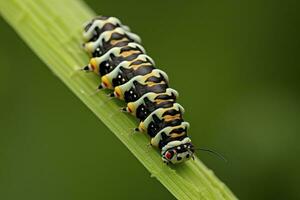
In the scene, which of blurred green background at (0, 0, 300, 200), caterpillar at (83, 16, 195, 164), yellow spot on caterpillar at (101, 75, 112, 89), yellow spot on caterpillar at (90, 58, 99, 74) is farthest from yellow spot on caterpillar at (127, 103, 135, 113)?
blurred green background at (0, 0, 300, 200)

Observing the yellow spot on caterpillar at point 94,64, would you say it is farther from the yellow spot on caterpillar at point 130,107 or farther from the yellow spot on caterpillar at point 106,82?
the yellow spot on caterpillar at point 130,107

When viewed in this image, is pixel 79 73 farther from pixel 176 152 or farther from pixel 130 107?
pixel 176 152

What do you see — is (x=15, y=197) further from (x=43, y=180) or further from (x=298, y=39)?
(x=298, y=39)

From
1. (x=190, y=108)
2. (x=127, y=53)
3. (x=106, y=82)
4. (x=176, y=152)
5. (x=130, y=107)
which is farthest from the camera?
(x=190, y=108)

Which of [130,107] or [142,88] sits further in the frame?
[142,88]

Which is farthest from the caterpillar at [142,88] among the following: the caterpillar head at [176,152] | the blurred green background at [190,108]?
the blurred green background at [190,108]

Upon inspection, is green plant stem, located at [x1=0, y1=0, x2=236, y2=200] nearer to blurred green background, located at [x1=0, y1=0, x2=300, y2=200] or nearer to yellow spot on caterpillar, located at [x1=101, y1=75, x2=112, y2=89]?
yellow spot on caterpillar, located at [x1=101, y1=75, x2=112, y2=89]

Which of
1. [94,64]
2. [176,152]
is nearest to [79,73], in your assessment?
[94,64]
